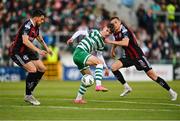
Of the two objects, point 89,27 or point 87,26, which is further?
point 87,26

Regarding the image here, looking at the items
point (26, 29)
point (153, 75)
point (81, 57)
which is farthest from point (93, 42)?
point (153, 75)

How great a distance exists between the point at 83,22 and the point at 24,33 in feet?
55.9

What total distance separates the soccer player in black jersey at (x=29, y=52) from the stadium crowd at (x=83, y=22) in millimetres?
16604

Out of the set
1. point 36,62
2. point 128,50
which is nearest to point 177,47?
point 128,50

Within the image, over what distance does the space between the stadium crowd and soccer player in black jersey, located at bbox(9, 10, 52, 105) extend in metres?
16.6

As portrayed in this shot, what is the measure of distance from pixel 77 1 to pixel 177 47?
20.0ft

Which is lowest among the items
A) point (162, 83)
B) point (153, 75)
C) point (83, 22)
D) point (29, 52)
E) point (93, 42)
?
point (162, 83)

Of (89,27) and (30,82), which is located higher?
(89,27)

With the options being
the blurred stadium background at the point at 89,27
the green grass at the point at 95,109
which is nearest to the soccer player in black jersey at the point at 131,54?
the green grass at the point at 95,109

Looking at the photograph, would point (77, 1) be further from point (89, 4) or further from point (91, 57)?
point (91, 57)

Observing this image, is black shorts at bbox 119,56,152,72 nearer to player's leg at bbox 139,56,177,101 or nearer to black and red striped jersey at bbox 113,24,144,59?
player's leg at bbox 139,56,177,101

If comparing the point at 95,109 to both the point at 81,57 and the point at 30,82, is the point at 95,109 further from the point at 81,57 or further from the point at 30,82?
the point at 30,82

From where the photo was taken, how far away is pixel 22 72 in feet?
116

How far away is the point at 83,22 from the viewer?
114 feet
